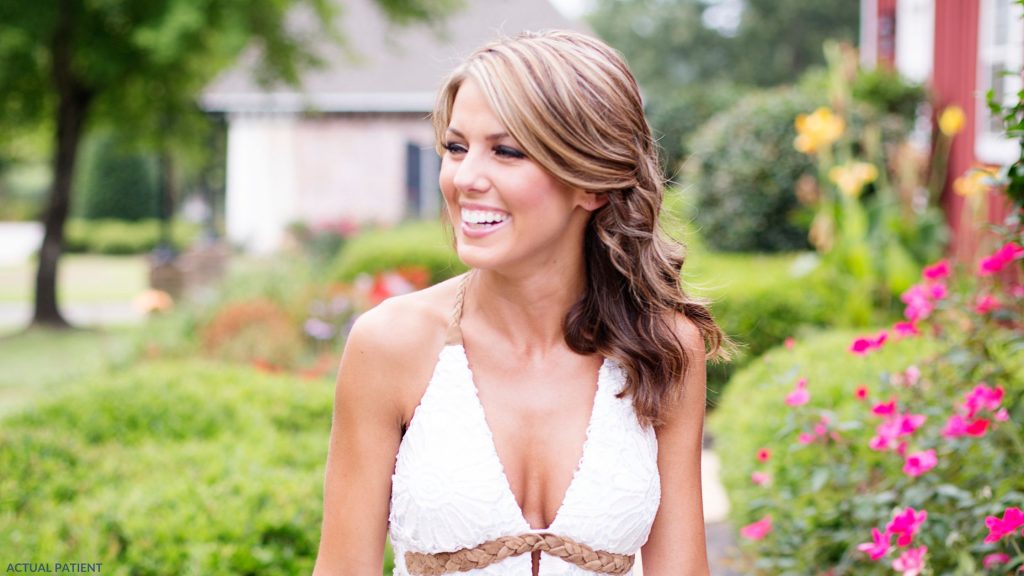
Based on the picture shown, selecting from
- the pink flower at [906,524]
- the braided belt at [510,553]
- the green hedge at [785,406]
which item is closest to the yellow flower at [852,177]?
the green hedge at [785,406]

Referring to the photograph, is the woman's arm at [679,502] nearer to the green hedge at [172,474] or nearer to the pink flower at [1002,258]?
the pink flower at [1002,258]

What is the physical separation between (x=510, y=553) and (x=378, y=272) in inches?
440

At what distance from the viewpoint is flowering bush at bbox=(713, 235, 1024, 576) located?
10.4ft

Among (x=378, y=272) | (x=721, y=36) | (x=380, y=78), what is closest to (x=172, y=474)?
(x=378, y=272)

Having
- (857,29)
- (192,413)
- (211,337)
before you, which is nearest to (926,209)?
(211,337)

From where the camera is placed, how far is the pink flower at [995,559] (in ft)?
9.86

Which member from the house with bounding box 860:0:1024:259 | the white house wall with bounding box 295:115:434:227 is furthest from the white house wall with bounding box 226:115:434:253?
the house with bounding box 860:0:1024:259

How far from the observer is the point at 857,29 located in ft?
125

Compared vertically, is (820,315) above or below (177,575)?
above

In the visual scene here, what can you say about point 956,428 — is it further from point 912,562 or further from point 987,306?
point 912,562

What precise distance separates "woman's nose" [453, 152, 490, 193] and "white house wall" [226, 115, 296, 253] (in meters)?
22.1

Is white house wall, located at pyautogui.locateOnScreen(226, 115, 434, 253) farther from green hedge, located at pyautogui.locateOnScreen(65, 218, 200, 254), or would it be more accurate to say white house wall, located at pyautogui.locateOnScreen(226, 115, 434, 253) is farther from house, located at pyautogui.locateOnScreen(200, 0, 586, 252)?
green hedge, located at pyautogui.locateOnScreen(65, 218, 200, 254)

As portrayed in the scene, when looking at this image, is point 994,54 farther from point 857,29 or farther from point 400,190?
point 857,29

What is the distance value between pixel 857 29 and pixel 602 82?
38.2 m
